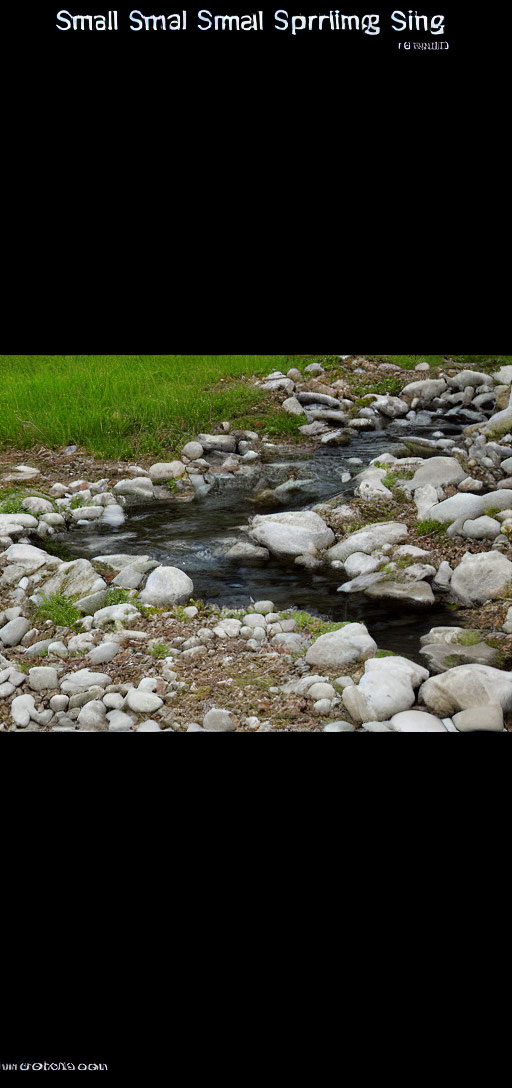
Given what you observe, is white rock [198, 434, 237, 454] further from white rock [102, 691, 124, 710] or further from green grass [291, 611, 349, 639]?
white rock [102, 691, 124, 710]

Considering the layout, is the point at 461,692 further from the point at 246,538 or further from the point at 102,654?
the point at 102,654

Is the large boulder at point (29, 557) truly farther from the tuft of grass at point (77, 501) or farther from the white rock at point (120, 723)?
the white rock at point (120, 723)

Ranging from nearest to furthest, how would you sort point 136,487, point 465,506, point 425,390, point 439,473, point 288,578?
point 288,578 < point 465,506 < point 136,487 < point 439,473 < point 425,390

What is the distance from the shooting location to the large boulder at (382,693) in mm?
2594

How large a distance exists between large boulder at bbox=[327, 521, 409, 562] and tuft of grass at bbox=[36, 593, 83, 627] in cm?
106

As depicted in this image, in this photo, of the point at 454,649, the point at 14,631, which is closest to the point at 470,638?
the point at 454,649

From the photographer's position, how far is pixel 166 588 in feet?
10.1

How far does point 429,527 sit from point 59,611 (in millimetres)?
1567

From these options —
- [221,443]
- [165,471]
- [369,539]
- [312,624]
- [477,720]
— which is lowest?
[477,720]

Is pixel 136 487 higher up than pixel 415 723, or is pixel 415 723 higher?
pixel 136 487

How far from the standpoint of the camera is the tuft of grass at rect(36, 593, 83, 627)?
2.98m

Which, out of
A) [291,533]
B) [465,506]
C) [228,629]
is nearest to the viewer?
[228,629]

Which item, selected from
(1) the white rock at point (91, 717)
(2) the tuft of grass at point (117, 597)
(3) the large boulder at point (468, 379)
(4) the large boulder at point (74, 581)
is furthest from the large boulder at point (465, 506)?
(1) the white rock at point (91, 717)

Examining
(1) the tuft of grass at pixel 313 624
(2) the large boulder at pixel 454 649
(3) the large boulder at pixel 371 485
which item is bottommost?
(2) the large boulder at pixel 454 649
